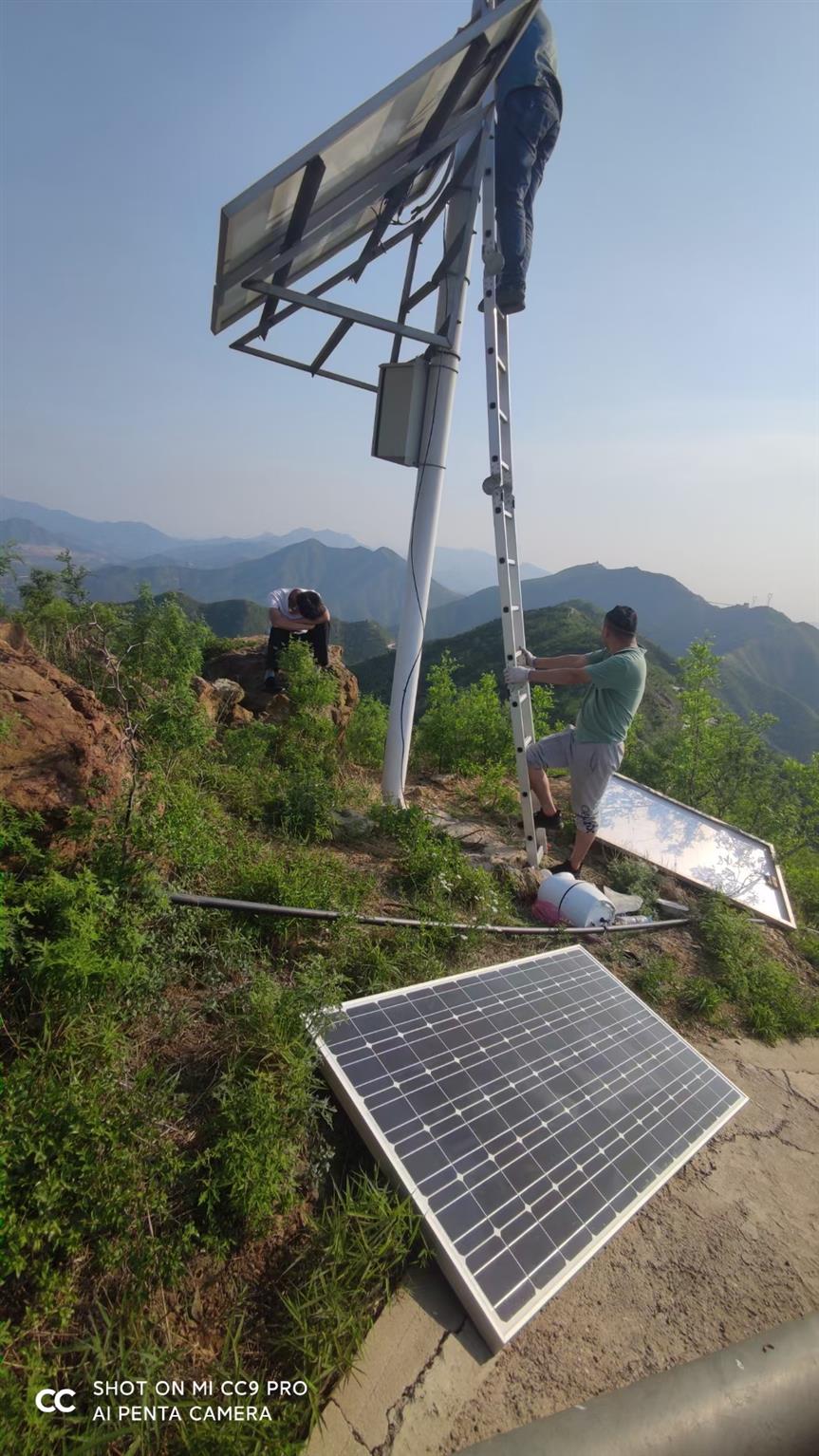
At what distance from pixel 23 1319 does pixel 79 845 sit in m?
1.60

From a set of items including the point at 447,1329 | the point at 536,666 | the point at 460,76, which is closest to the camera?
the point at 447,1329

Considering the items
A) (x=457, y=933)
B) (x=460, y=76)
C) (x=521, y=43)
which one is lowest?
(x=457, y=933)

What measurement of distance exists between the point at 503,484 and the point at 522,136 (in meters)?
2.36

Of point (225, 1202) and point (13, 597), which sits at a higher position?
point (13, 597)

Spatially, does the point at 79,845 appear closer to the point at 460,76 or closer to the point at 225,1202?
the point at 225,1202

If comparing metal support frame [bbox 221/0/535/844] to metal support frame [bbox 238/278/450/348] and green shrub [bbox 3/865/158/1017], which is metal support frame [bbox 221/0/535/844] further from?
green shrub [bbox 3/865/158/1017]

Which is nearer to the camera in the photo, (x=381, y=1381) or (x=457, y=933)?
(x=381, y=1381)

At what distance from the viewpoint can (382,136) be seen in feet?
13.6

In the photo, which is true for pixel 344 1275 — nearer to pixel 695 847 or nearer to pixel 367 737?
pixel 367 737

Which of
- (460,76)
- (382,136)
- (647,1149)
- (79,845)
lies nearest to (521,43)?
(460,76)

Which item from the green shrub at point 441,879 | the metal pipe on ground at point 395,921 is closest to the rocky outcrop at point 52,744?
the metal pipe on ground at point 395,921

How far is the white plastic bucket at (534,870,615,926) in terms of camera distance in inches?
181

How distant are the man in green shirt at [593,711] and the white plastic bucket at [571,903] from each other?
19.9 inches

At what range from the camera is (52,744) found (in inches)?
114
